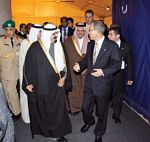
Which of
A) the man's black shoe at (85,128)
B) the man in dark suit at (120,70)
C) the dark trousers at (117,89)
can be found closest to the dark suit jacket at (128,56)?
the man in dark suit at (120,70)


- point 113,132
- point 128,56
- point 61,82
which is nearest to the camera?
point 61,82

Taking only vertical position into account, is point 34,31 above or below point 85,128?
above

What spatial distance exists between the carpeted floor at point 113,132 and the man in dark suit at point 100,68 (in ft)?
0.91

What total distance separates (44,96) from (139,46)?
1853mm

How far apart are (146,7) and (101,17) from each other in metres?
9.84

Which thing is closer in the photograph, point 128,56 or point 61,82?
point 61,82

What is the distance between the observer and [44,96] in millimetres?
3350

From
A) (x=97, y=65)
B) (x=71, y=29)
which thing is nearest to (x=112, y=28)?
(x=97, y=65)

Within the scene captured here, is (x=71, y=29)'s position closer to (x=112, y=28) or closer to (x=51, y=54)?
(x=112, y=28)

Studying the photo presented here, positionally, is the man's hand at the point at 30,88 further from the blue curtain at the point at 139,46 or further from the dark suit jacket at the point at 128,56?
the blue curtain at the point at 139,46

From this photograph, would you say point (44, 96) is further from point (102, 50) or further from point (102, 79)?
point (102, 50)

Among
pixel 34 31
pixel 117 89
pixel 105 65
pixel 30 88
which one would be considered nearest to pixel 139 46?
pixel 117 89

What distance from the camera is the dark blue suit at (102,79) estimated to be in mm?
3197

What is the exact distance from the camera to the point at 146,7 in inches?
154
